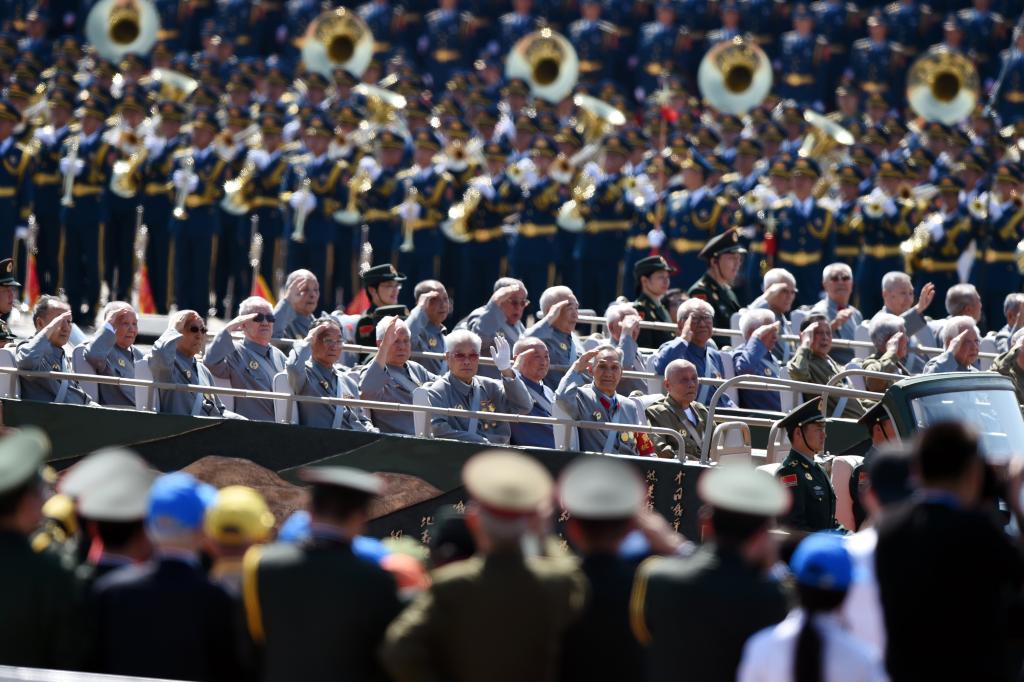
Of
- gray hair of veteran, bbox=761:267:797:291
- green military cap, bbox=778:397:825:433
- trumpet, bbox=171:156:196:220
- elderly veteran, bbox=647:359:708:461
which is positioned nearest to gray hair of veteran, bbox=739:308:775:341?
gray hair of veteran, bbox=761:267:797:291

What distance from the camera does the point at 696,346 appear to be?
635 inches

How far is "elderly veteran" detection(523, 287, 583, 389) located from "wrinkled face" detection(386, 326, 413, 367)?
153 centimetres

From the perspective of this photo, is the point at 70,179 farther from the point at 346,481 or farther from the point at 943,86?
the point at 346,481

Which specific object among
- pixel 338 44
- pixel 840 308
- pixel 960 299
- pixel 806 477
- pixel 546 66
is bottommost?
pixel 806 477

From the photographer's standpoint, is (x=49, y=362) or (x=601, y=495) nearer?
(x=601, y=495)

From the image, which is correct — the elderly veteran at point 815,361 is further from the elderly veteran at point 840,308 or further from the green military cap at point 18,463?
the green military cap at point 18,463

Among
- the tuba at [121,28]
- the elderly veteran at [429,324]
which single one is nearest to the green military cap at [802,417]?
the elderly veteran at [429,324]

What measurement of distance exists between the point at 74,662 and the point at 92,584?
10.3 inches

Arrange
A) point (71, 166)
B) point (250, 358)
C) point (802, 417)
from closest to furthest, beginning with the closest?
point (802, 417), point (250, 358), point (71, 166)

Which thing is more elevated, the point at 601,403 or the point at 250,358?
the point at 250,358

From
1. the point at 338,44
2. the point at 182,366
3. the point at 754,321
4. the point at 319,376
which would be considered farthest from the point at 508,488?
the point at 338,44

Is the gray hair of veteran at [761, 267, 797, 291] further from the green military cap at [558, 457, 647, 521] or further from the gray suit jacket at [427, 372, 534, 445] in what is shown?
the green military cap at [558, 457, 647, 521]

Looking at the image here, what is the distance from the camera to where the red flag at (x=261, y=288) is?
2382cm

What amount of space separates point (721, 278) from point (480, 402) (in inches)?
209
